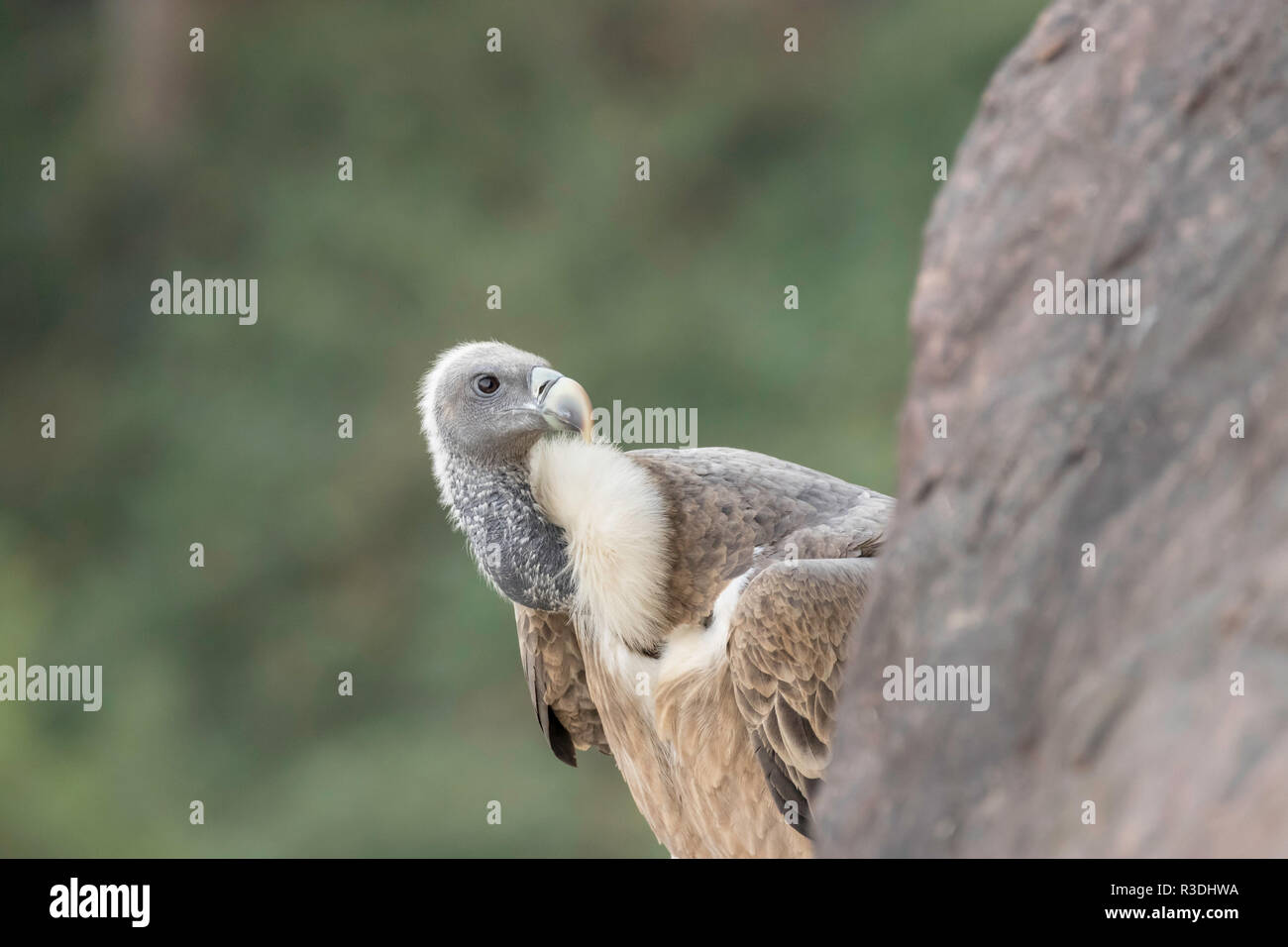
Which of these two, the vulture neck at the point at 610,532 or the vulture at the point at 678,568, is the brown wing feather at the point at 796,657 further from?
the vulture neck at the point at 610,532

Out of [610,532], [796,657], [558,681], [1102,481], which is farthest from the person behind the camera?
[558,681]

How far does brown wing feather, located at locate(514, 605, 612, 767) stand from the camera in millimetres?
3568

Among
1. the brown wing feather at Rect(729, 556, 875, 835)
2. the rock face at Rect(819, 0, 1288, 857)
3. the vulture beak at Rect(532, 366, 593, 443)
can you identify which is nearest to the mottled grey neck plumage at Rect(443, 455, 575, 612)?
the vulture beak at Rect(532, 366, 593, 443)

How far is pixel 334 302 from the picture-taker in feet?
32.9

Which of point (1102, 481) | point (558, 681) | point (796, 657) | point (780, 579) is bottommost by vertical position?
point (558, 681)

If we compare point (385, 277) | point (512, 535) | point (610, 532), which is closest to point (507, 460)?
point (512, 535)

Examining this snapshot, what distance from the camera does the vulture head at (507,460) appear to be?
10.5 ft

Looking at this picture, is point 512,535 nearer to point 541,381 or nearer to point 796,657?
point 541,381

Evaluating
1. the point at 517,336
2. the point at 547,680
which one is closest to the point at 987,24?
the point at 517,336

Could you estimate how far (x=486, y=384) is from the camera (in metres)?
3.23

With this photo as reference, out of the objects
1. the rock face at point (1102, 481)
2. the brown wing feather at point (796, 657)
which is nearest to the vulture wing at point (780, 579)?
the brown wing feather at point (796, 657)

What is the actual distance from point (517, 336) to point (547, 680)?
6.16 m

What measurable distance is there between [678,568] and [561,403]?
45cm

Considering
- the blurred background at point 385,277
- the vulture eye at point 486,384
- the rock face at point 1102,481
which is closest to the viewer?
the rock face at point 1102,481
